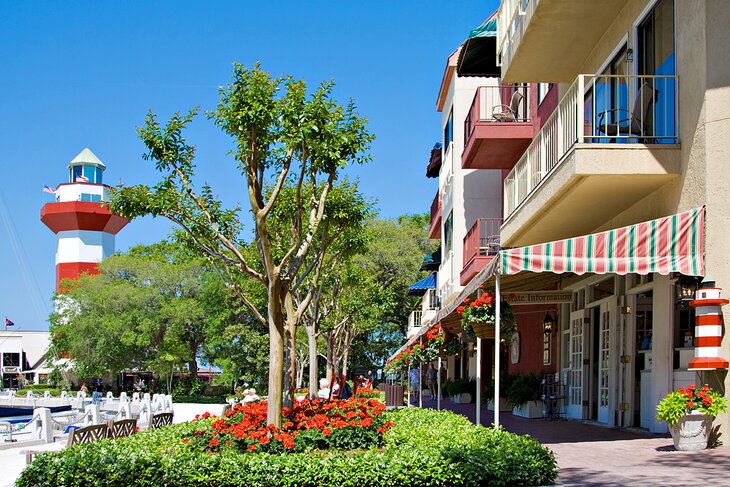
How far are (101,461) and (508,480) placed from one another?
4.58m

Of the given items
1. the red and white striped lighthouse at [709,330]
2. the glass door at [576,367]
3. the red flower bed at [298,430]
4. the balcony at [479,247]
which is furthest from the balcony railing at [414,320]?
the red and white striped lighthouse at [709,330]

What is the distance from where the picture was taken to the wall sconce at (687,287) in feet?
40.6

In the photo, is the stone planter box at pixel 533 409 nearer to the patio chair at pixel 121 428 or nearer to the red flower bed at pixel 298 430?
the red flower bed at pixel 298 430

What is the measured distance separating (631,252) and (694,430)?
7.98ft

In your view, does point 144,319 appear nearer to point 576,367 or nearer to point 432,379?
point 432,379

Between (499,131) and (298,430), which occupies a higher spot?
(499,131)

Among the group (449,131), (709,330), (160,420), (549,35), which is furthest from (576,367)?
(449,131)

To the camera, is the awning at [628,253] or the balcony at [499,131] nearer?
the awning at [628,253]

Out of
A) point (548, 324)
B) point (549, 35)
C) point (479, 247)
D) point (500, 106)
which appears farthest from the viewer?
point (500, 106)

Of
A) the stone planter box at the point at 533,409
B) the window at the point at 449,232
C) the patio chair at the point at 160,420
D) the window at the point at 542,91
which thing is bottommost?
the stone planter box at the point at 533,409

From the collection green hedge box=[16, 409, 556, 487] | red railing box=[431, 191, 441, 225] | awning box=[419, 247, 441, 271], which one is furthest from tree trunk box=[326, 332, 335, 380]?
green hedge box=[16, 409, 556, 487]

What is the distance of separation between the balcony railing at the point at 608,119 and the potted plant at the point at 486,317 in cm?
242

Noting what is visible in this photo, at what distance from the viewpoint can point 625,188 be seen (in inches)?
549

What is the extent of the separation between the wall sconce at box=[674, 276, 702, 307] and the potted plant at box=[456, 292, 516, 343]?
2733 mm
